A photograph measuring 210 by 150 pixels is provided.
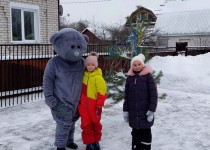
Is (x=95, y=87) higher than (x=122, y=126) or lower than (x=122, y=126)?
higher

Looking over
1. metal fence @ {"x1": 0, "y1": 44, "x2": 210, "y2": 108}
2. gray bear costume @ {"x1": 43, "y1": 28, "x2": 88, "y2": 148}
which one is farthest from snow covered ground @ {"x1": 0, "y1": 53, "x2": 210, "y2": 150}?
gray bear costume @ {"x1": 43, "y1": 28, "x2": 88, "y2": 148}

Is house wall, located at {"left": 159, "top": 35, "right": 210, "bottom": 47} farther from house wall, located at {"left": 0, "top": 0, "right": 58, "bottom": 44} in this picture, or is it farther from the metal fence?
the metal fence

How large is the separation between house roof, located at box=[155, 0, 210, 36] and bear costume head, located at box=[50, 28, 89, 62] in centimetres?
2650

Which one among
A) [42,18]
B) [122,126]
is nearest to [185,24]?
[42,18]

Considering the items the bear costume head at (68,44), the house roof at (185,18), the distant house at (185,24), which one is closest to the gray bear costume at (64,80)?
the bear costume head at (68,44)

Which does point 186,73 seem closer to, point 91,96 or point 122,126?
point 122,126

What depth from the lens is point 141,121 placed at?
351 cm

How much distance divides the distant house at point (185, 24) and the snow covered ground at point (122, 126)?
2046 cm

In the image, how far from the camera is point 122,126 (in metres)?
5.06

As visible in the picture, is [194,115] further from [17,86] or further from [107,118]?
[17,86]

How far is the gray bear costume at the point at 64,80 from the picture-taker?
11.5ft

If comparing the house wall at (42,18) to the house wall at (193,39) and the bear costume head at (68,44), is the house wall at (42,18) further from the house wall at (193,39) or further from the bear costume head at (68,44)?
the house wall at (193,39)

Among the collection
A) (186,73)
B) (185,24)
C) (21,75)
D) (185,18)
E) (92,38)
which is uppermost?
(185,18)

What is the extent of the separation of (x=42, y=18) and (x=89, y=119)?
765 cm
